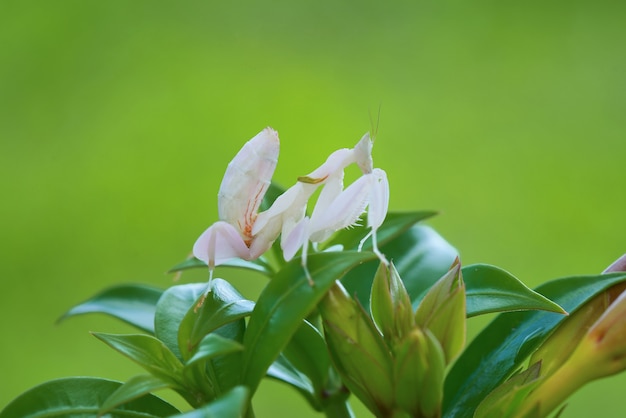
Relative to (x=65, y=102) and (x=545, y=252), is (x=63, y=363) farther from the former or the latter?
(x=545, y=252)

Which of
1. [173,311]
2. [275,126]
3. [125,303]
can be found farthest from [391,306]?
[275,126]

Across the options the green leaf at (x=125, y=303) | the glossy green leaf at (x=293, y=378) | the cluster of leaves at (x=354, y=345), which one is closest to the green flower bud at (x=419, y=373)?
the cluster of leaves at (x=354, y=345)

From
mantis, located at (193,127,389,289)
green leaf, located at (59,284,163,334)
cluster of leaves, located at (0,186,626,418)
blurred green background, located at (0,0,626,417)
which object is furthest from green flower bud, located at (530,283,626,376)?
blurred green background, located at (0,0,626,417)

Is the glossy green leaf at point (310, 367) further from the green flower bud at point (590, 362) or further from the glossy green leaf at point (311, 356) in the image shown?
the green flower bud at point (590, 362)

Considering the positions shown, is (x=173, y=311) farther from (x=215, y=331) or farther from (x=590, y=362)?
(x=590, y=362)

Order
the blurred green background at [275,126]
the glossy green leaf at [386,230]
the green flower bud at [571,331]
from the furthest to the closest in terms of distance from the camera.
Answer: the blurred green background at [275,126] → the glossy green leaf at [386,230] → the green flower bud at [571,331]

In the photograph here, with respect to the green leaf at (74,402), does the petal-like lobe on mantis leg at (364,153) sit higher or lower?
higher

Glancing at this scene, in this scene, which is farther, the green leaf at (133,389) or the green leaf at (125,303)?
the green leaf at (125,303)

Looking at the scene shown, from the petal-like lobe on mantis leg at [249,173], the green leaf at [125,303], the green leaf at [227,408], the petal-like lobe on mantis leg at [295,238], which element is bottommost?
the green leaf at [125,303]
